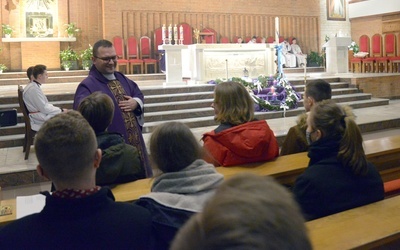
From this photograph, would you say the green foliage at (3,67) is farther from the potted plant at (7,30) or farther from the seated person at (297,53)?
the seated person at (297,53)

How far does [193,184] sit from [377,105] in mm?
10257

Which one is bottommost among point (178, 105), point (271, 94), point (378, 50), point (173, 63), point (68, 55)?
point (178, 105)

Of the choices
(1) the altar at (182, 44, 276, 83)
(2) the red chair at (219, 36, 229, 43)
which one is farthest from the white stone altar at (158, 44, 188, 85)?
(2) the red chair at (219, 36, 229, 43)

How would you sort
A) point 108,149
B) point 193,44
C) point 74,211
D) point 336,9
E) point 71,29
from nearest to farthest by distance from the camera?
point 74,211 → point 108,149 → point 193,44 → point 71,29 → point 336,9

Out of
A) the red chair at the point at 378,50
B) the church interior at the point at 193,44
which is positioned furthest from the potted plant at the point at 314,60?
the red chair at the point at 378,50

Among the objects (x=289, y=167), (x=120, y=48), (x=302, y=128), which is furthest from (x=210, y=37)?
(x=289, y=167)

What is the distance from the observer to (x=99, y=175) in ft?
8.33

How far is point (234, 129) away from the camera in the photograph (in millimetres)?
3070

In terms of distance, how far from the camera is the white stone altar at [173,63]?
1143 centimetres

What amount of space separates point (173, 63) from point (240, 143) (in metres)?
8.62

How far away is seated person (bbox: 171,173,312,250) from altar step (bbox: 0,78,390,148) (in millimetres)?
7036

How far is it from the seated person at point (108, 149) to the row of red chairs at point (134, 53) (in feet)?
38.6

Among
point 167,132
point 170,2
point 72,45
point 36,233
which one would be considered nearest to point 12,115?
point 167,132

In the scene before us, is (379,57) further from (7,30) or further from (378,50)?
(7,30)
